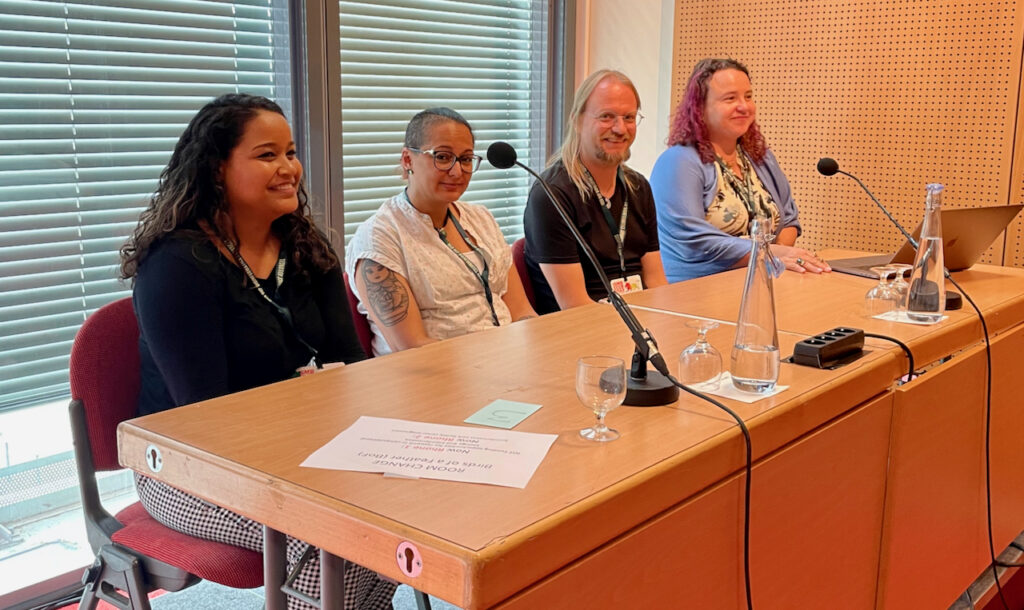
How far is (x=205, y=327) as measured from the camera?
1822 mm

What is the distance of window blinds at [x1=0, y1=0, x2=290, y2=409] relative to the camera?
2379mm

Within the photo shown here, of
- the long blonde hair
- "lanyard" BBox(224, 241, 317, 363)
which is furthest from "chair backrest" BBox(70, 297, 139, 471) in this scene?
the long blonde hair

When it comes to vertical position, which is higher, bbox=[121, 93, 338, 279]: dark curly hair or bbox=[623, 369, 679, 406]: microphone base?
bbox=[121, 93, 338, 279]: dark curly hair

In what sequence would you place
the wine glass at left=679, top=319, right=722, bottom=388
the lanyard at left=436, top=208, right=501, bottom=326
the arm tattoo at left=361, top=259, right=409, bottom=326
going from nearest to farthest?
1. the wine glass at left=679, top=319, right=722, bottom=388
2. the arm tattoo at left=361, top=259, right=409, bottom=326
3. the lanyard at left=436, top=208, right=501, bottom=326

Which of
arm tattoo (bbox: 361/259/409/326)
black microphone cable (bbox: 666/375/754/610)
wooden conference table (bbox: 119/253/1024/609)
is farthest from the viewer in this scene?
arm tattoo (bbox: 361/259/409/326)

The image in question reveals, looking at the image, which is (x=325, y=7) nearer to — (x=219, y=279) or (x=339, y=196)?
(x=339, y=196)

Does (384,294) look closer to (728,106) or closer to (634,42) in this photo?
(728,106)

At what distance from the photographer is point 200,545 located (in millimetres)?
1634

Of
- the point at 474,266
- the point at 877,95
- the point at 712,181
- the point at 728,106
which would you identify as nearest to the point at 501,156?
the point at 474,266

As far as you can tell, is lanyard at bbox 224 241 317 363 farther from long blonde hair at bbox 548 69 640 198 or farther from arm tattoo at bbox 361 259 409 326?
long blonde hair at bbox 548 69 640 198

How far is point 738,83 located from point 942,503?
6.04 feet

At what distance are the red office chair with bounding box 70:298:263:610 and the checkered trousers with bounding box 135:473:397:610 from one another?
0.06 feet

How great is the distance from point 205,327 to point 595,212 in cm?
142

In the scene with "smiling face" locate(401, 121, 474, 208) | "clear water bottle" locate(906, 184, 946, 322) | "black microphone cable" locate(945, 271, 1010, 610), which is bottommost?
"black microphone cable" locate(945, 271, 1010, 610)
